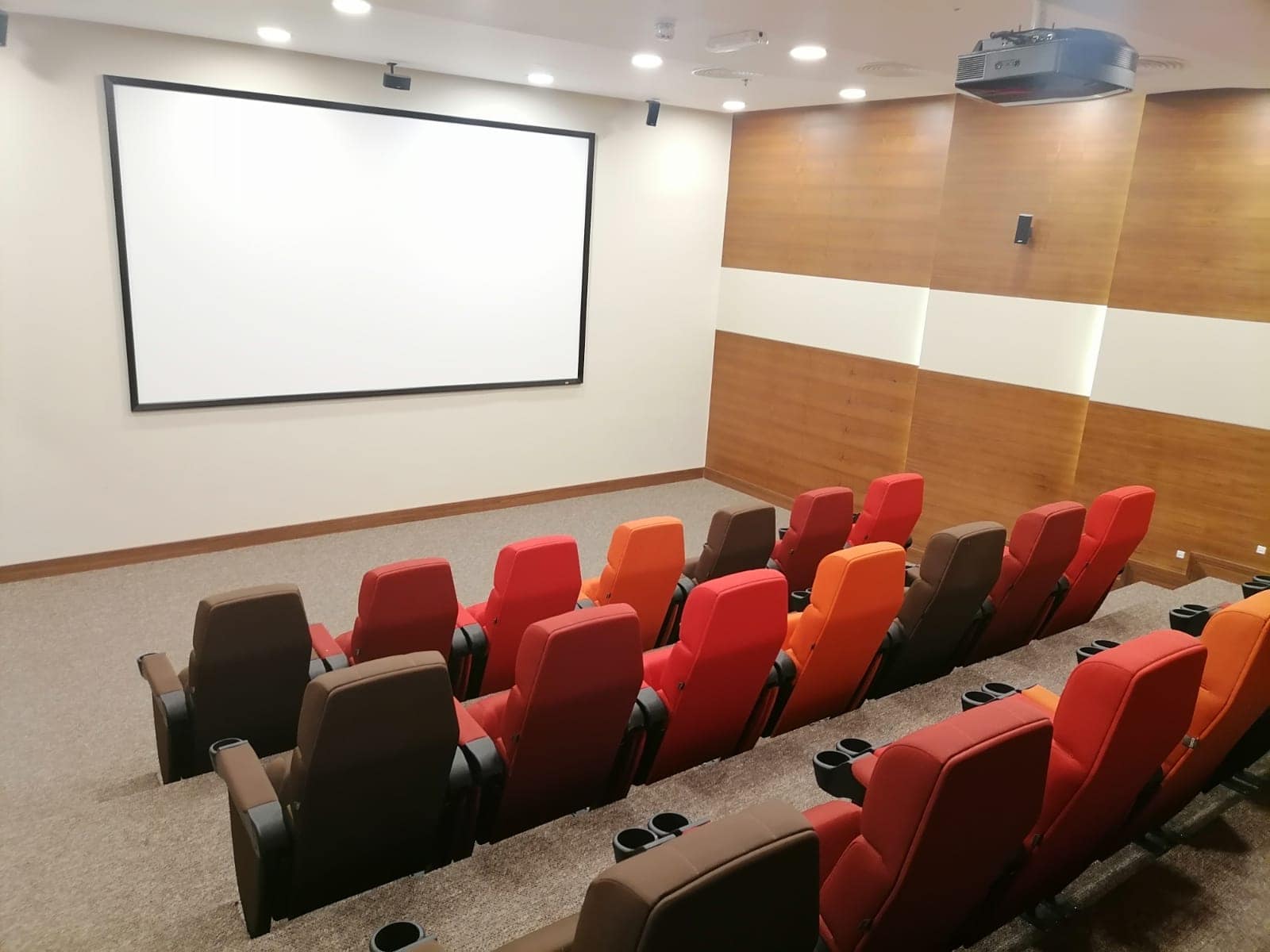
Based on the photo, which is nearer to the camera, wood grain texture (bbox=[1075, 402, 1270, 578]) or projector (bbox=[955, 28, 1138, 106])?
projector (bbox=[955, 28, 1138, 106])

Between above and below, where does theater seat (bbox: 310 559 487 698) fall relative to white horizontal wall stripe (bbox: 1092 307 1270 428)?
below

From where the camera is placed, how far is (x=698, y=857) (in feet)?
4.52

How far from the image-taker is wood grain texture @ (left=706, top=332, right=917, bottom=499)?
7363mm

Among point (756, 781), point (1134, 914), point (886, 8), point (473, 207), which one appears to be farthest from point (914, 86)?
point (1134, 914)

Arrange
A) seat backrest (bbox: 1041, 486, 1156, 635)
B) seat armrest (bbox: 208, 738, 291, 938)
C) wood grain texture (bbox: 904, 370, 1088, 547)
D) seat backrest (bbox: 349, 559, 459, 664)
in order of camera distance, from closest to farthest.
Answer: seat armrest (bbox: 208, 738, 291, 938)
seat backrest (bbox: 349, 559, 459, 664)
seat backrest (bbox: 1041, 486, 1156, 635)
wood grain texture (bbox: 904, 370, 1088, 547)

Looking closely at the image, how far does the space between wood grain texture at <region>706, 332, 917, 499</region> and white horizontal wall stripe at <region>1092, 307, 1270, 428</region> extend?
5.14 ft

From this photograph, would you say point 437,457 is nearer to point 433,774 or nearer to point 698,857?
point 433,774

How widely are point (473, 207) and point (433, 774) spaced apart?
5.60m

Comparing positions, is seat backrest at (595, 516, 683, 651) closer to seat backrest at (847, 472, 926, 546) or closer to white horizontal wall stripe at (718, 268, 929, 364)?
seat backrest at (847, 472, 926, 546)

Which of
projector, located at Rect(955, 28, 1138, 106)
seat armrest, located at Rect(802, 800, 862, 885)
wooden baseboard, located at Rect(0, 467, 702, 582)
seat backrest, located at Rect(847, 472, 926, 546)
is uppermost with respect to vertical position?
projector, located at Rect(955, 28, 1138, 106)

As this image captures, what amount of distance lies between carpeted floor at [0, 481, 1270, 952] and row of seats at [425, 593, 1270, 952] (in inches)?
13.6

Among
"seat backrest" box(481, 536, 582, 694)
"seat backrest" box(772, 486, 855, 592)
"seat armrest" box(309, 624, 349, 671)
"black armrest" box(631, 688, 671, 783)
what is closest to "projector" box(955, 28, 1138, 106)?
"seat backrest" box(772, 486, 855, 592)

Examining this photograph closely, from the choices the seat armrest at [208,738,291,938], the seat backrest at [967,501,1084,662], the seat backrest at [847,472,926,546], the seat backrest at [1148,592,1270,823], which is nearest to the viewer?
the seat armrest at [208,738,291,938]

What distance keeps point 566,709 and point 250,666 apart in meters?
1.25
